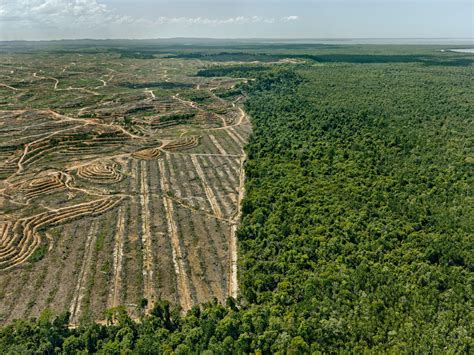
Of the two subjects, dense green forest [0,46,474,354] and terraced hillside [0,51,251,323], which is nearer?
dense green forest [0,46,474,354]

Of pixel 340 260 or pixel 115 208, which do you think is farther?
pixel 115 208

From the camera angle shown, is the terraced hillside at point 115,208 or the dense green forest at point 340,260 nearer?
the dense green forest at point 340,260

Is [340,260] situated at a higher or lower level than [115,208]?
higher

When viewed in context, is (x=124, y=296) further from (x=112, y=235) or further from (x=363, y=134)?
(x=363, y=134)
